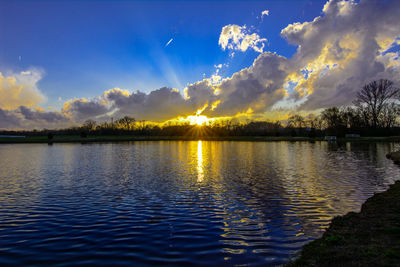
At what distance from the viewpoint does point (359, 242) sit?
26.6ft

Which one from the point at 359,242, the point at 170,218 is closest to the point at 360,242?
the point at 359,242

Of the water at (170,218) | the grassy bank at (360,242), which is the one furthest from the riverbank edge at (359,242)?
the water at (170,218)

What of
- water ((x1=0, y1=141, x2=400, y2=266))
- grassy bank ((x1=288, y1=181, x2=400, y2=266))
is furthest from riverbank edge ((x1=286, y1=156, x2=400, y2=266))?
water ((x1=0, y1=141, x2=400, y2=266))

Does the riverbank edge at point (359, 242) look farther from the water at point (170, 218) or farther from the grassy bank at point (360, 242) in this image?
the water at point (170, 218)

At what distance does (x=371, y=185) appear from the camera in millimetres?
18906

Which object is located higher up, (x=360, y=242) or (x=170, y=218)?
(x=360, y=242)

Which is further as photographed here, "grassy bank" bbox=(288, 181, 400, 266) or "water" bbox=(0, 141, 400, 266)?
"water" bbox=(0, 141, 400, 266)

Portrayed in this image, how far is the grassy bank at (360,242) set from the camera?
6859 millimetres

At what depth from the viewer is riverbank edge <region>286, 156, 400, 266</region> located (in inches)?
270

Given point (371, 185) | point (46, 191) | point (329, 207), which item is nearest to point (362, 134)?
point (371, 185)

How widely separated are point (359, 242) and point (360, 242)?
0.10ft

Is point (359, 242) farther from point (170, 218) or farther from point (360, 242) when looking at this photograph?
point (170, 218)

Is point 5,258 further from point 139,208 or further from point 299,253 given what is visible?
point 299,253

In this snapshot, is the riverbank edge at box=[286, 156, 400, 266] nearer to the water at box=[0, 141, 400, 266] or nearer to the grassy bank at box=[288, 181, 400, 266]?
the grassy bank at box=[288, 181, 400, 266]
